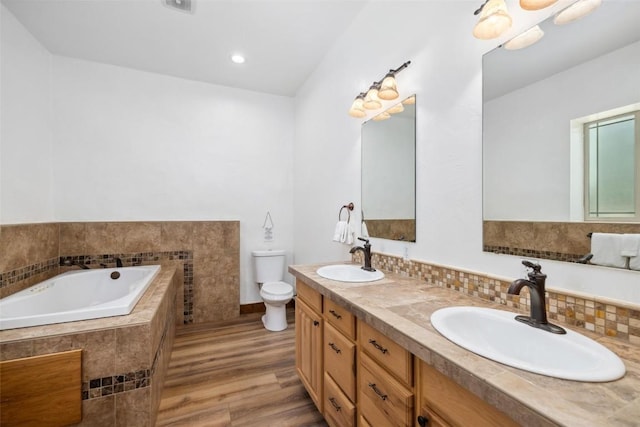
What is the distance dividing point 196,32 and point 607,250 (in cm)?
304

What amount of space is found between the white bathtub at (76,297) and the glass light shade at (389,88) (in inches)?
80.3

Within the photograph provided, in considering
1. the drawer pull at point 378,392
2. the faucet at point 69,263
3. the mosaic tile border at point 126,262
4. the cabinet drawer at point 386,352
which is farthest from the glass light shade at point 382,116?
the faucet at point 69,263

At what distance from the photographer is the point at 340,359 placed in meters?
1.41

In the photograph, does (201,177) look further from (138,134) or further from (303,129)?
(303,129)

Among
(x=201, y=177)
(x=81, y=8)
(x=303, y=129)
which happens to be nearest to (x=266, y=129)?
(x=303, y=129)

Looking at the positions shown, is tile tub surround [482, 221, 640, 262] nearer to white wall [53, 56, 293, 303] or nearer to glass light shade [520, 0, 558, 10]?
glass light shade [520, 0, 558, 10]

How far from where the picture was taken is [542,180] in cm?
111

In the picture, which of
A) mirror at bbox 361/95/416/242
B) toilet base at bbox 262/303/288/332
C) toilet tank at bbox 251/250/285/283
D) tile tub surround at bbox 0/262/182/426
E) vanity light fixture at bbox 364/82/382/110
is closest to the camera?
tile tub surround at bbox 0/262/182/426

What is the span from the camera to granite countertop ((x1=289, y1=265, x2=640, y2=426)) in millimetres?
540

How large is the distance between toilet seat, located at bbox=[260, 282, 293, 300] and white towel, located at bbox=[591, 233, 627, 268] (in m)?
→ 2.45

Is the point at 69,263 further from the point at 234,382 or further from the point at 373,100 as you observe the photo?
the point at 373,100

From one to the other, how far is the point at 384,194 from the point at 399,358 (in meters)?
1.21

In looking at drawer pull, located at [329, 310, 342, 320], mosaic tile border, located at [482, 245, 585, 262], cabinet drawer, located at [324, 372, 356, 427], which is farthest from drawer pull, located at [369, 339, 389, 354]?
mosaic tile border, located at [482, 245, 585, 262]

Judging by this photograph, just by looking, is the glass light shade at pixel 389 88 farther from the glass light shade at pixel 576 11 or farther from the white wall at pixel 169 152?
the white wall at pixel 169 152
